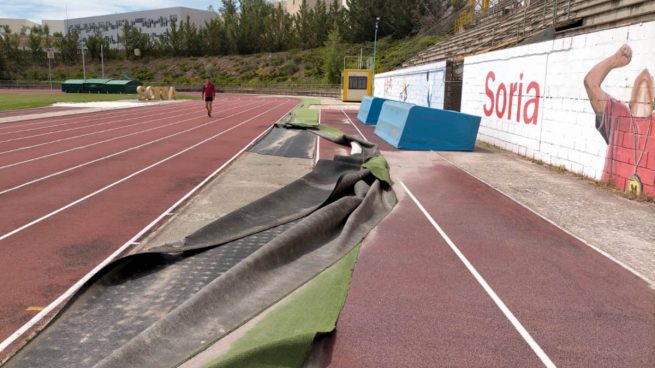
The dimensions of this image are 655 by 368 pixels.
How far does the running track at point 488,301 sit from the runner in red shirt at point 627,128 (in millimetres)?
2496

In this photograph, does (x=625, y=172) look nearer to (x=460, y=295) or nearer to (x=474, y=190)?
(x=474, y=190)

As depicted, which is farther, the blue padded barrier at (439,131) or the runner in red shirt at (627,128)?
the blue padded barrier at (439,131)

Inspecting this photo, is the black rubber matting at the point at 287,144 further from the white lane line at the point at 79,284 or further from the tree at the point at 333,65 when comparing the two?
the tree at the point at 333,65

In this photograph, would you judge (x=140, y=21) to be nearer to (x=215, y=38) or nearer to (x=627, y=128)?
(x=215, y=38)

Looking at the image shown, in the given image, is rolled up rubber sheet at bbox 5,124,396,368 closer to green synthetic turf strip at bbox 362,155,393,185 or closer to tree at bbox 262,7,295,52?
green synthetic turf strip at bbox 362,155,393,185

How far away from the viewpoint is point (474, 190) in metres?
9.16

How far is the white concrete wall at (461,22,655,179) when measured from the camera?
8.87 m

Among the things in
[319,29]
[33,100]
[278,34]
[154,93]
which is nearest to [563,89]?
[154,93]

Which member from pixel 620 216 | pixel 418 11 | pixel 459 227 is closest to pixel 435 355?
pixel 459 227

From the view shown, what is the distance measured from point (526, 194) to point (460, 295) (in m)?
4.82

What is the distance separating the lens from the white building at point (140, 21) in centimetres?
11762

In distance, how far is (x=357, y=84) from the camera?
1843 inches

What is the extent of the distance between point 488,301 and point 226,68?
320 ft

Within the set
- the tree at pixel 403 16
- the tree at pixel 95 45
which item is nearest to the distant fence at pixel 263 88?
the tree at pixel 403 16
